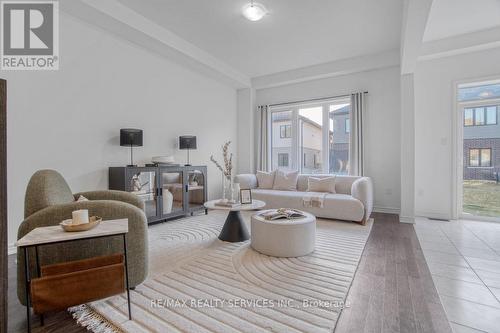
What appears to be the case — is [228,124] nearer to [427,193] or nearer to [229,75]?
[229,75]

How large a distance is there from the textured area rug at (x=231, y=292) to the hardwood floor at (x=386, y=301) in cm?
8

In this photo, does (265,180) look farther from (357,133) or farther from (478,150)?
(478,150)

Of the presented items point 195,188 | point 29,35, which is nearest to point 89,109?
point 29,35

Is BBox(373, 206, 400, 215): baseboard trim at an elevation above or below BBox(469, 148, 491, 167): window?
below

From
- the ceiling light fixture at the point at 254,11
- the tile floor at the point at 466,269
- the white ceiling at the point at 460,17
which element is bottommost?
the tile floor at the point at 466,269

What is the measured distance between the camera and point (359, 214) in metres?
3.67

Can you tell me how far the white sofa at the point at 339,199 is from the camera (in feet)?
12.2

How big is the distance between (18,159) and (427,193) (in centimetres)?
589

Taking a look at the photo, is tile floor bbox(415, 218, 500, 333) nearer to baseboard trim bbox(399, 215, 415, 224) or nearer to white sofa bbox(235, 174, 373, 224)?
baseboard trim bbox(399, 215, 415, 224)

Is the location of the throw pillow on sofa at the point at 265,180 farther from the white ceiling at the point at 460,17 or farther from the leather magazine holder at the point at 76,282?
the leather magazine holder at the point at 76,282

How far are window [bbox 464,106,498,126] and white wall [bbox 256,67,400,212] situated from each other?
1.00 meters

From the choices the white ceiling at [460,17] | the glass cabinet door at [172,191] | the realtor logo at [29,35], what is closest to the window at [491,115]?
the white ceiling at [460,17]

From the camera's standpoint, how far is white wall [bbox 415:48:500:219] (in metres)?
4.00

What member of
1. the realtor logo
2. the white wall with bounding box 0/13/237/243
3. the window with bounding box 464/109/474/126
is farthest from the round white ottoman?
the window with bounding box 464/109/474/126
